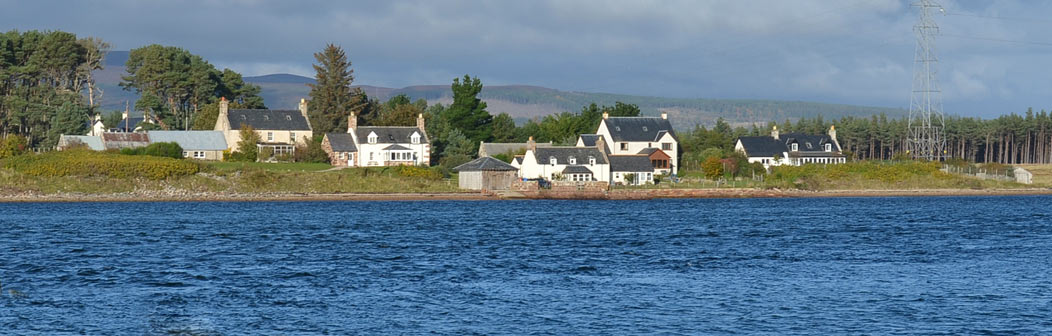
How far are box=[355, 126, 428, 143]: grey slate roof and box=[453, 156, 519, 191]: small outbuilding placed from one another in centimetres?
1149

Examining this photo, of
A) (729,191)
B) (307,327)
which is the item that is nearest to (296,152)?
(729,191)

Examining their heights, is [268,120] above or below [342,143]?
above

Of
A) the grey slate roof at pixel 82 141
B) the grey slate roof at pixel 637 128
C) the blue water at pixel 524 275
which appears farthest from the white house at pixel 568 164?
the grey slate roof at pixel 82 141

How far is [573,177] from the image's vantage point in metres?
96.6

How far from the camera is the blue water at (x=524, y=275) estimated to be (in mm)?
25828

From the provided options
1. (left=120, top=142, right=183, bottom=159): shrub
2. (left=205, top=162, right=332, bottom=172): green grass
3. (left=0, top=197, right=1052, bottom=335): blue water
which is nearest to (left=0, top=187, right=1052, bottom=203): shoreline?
(left=205, top=162, right=332, bottom=172): green grass

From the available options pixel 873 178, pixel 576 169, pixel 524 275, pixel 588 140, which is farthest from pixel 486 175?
pixel 524 275

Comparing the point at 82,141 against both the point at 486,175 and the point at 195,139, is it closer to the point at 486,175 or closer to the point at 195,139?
the point at 195,139

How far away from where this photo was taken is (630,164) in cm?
9856

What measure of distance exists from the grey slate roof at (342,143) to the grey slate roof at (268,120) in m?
7.59

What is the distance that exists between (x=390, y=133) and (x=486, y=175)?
1533cm

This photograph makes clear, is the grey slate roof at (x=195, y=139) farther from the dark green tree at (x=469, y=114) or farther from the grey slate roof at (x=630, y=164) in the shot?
the grey slate roof at (x=630, y=164)

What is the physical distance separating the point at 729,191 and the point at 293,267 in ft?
209

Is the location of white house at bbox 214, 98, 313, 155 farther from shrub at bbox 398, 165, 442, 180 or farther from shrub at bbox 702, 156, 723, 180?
shrub at bbox 702, 156, 723, 180
